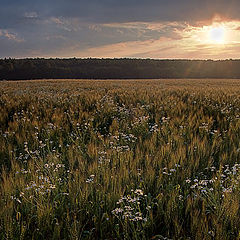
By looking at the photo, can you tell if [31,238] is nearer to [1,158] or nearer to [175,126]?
[1,158]

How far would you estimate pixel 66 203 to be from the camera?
2930 mm

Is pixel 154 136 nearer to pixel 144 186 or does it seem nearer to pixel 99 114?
pixel 144 186

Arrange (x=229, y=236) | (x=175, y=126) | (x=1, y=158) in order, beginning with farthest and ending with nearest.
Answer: (x=175, y=126), (x=1, y=158), (x=229, y=236)

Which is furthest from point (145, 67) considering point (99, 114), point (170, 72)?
point (99, 114)

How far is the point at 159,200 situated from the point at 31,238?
1248 millimetres

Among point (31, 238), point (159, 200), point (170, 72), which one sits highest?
point (170, 72)

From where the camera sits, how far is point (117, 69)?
9581cm

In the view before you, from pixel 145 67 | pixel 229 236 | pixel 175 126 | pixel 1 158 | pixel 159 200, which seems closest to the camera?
pixel 229 236

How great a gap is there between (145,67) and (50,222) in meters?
97.8

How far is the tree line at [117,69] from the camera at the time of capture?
8450 cm

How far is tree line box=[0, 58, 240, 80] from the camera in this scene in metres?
84.5

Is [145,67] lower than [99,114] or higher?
higher

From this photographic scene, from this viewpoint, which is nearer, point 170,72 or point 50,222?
point 50,222

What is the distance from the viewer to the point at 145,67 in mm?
97812
